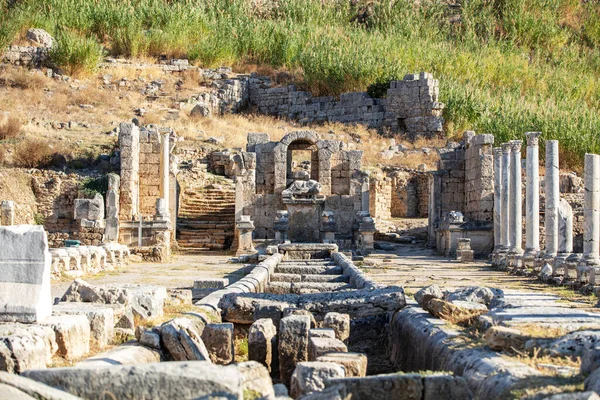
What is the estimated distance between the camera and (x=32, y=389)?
5844 millimetres

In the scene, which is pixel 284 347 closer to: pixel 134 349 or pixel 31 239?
pixel 134 349

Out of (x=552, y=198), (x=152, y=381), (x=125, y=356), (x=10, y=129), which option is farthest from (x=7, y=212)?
(x=152, y=381)

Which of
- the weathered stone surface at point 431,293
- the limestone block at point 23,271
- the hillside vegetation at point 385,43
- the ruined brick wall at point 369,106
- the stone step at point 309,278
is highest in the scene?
the hillside vegetation at point 385,43

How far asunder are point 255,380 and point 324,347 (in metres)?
1.54

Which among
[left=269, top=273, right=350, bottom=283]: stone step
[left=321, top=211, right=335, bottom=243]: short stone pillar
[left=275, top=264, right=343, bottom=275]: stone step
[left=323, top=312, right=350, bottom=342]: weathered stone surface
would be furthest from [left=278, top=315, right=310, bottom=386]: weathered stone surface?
[left=321, top=211, right=335, bottom=243]: short stone pillar

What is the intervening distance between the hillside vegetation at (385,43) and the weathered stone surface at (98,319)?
28.2m

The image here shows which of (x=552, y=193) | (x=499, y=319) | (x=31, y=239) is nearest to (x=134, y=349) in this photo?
(x=31, y=239)

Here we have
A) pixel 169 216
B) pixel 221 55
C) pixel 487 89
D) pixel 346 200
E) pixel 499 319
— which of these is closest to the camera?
pixel 499 319

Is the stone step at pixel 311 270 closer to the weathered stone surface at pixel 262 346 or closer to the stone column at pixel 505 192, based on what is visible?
the stone column at pixel 505 192

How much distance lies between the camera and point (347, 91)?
139 feet

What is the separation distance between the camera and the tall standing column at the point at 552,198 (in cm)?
1883

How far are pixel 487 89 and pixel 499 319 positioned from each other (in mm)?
33548

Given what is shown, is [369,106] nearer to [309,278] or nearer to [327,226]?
[327,226]

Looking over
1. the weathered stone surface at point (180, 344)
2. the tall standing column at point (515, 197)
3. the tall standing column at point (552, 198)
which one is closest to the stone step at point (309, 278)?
the tall standing column at point (552, 198)
